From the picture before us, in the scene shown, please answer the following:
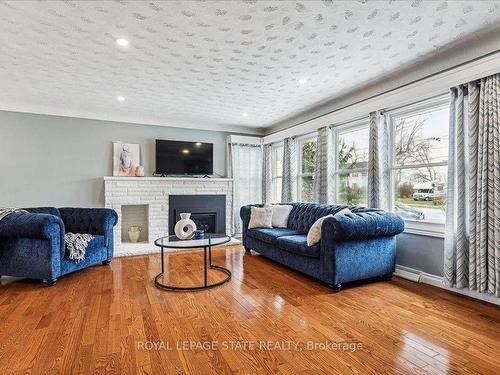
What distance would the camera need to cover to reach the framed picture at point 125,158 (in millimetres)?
5164

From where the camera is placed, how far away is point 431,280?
10.3 feet

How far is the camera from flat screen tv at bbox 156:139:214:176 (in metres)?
5.45

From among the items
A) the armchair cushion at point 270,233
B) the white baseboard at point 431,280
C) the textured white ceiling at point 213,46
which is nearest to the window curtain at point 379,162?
the textured white ceiling at point 213,46

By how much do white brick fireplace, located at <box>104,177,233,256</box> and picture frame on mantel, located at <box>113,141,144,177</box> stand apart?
7.8 inches

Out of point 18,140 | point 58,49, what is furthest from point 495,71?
point 18,140

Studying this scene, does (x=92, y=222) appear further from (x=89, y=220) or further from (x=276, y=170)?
(x=276, y=170)

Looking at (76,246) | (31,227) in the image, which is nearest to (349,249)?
(76,246)

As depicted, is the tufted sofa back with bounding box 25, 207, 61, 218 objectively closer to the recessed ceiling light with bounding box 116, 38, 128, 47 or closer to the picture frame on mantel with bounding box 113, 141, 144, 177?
the picture frame on mantel with bounding box 113, 141, 144, 177

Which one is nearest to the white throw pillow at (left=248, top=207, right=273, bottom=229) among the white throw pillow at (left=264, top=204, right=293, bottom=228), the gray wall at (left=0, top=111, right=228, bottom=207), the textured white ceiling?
the white throw pillow at (left=264, top=204, right=293, bottom=228)

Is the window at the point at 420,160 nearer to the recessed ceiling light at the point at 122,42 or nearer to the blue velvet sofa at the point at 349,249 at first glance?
the blue velvet sofa at the point at 349,249

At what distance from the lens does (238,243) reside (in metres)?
5.45

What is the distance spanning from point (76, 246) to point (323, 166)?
365cm

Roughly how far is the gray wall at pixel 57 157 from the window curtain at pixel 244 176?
1798 millimetres

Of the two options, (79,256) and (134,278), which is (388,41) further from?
(79,256)
